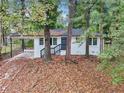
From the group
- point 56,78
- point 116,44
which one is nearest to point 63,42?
point 56,78

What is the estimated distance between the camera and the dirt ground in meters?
16.4

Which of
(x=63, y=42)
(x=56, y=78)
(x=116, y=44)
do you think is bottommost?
(x=56, y=78)

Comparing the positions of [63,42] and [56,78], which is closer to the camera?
[56,78]

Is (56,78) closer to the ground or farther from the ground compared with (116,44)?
closer to the ground

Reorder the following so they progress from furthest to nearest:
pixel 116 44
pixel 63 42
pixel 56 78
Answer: pixel 63 42 → pixel 56 78 → pixel 116 44

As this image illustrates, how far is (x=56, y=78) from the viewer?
17.8 meters

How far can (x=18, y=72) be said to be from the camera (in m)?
19.6

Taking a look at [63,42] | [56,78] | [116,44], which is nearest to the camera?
[116,44]

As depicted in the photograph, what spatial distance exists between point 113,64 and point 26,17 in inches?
389

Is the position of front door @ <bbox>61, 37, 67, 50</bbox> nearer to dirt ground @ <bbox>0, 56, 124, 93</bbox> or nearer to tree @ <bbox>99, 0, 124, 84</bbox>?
dirt ground @ <bbox>0, 56, 124, 93</bbox>

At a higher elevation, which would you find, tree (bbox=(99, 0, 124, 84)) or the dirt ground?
tree (bbox=(99, 0, 124, 84))

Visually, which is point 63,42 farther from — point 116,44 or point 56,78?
point 116,44

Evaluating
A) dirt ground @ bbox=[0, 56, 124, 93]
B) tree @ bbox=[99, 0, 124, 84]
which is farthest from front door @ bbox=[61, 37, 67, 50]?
tree @ bbox=[99, 0, 124, 84]

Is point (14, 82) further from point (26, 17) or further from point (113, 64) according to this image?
point (113, 64)
